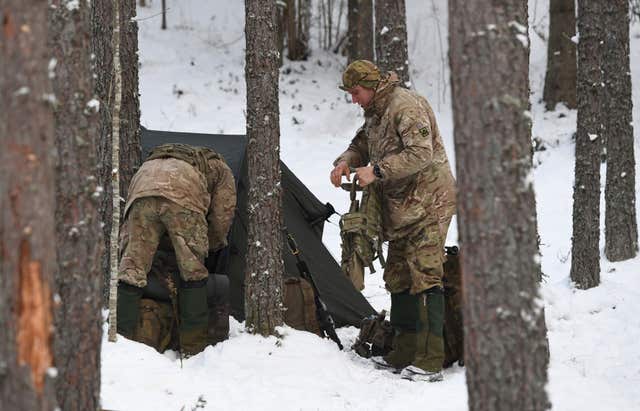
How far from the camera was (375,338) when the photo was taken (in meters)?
6.43

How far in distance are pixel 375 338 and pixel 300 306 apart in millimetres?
632

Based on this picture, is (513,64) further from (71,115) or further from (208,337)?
(208,337)

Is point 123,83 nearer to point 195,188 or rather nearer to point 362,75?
point 195,188

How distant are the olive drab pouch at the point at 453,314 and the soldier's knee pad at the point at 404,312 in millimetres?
266

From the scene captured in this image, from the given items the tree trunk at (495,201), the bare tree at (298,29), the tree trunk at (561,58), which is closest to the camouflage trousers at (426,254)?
the tree trunk at (495,201)

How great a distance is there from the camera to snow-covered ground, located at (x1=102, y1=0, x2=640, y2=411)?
208 inches

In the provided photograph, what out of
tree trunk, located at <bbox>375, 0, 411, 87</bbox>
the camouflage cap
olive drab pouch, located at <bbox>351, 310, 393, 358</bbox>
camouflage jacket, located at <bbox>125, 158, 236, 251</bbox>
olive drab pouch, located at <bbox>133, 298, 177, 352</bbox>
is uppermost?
tree trunk, located at <bbox>375, 0, 411, 87</bbox>

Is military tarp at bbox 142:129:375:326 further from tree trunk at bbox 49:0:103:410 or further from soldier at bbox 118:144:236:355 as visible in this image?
tree trunk at bbox 49:0:103:410

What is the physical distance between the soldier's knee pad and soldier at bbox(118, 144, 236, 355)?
1.39m

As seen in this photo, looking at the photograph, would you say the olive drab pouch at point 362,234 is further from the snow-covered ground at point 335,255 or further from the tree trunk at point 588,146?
the tree trunk at point 588,146

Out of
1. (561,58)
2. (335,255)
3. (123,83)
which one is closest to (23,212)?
(123,83)

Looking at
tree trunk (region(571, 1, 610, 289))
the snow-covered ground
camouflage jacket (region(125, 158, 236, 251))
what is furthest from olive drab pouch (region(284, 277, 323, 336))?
tree trunk (region(571, 1, 610, 289))

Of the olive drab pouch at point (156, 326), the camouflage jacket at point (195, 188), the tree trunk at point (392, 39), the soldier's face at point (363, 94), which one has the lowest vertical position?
the olive drab pouch at point (156, 326)

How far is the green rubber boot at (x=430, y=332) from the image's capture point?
5.97 metres
